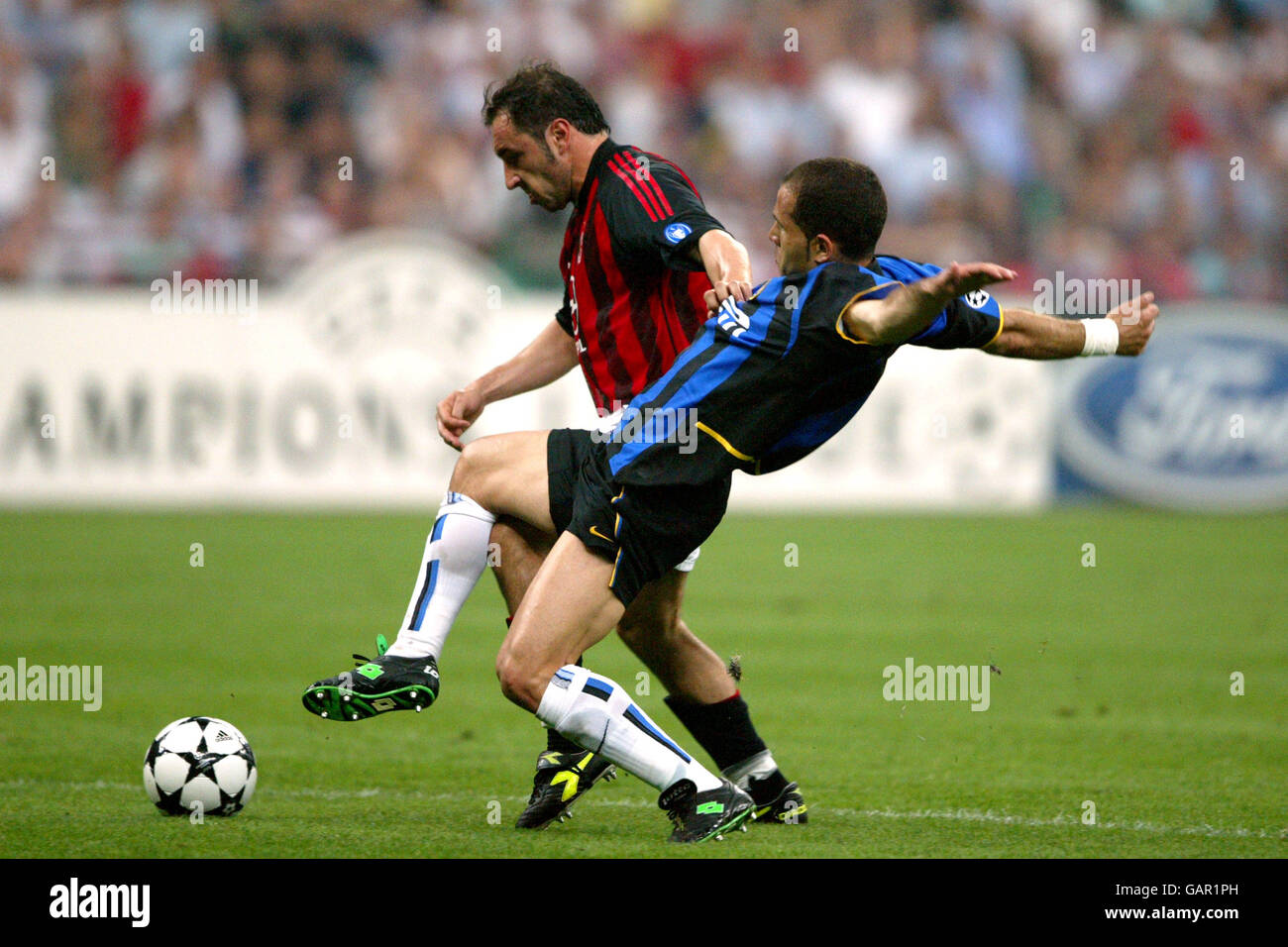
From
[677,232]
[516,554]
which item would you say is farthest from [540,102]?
[516,554]

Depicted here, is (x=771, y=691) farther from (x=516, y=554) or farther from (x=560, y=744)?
(x=516, y=554)

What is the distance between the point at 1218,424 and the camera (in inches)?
595

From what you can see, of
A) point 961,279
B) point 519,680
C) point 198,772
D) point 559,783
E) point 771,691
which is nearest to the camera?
point 961,279

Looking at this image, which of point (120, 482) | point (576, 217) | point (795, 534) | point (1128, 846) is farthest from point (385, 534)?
point (1128, 846)

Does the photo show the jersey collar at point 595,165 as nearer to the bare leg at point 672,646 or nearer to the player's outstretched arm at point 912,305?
the player's outstretched arm at point 912,305

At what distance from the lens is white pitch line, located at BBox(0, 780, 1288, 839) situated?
16.4 feet

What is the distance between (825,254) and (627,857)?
68.0 inches

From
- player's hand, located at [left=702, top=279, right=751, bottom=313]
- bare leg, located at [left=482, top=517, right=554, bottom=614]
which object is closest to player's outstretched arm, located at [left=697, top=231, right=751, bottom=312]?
player's hand, located at [left=702, top=279, right=751, bottom=313]

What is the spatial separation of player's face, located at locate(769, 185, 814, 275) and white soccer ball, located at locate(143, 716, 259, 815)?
216cm

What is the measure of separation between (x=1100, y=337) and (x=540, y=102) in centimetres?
179

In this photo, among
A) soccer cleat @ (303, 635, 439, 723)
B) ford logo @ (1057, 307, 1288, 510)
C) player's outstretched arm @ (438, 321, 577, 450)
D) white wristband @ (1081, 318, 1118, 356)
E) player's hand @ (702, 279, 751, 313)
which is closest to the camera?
player's hand @ (702, 279, 751, 313)

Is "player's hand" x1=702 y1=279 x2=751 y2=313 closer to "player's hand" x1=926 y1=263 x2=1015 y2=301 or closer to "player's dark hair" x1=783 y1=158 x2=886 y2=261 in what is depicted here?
"player's dark hair" x1=783 y1=158 x2=886 y2=261

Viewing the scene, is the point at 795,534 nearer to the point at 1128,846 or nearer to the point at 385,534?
the point at 385,534

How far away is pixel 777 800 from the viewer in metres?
5.23
